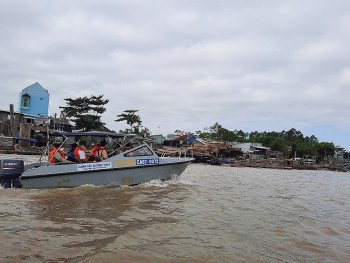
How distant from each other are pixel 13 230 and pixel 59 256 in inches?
65.8

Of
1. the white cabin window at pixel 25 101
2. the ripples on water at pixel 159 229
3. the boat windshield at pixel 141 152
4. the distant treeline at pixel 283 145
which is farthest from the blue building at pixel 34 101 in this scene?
the ripples on water at pixel 159 229

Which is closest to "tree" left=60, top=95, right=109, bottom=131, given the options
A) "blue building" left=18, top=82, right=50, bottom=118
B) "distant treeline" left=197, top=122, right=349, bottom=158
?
"blue building" left=18, top=82, right=50, bottom=118

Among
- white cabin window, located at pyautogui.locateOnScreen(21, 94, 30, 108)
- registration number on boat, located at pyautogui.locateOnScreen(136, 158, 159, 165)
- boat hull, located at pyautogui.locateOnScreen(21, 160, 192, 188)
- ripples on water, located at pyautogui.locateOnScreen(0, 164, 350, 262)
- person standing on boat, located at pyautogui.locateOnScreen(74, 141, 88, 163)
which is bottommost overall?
ripples on water, located at pyautogui.locateOnScreen(0, 164, 350, 262)

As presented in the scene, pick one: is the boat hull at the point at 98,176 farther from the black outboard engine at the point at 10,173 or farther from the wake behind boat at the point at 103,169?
the black outboard engine at the point at 10,173

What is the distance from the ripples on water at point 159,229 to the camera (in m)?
4.77

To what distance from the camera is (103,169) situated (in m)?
11.5

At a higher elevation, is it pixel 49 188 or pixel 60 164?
pixel 60 164

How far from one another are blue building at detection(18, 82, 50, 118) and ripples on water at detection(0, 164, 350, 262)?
4074 cm

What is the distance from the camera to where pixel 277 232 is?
685cm

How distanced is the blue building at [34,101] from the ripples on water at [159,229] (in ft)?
134

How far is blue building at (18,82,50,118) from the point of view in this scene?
4738 centimetres

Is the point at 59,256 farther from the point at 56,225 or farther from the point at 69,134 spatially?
A: the point at 69,134

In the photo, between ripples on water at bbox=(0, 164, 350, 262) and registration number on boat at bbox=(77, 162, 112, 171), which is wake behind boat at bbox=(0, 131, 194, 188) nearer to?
registration number on boat at bbox=(77, 162, 112, 171)

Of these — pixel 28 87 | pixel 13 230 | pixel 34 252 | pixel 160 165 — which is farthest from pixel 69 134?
pixel 28 87
